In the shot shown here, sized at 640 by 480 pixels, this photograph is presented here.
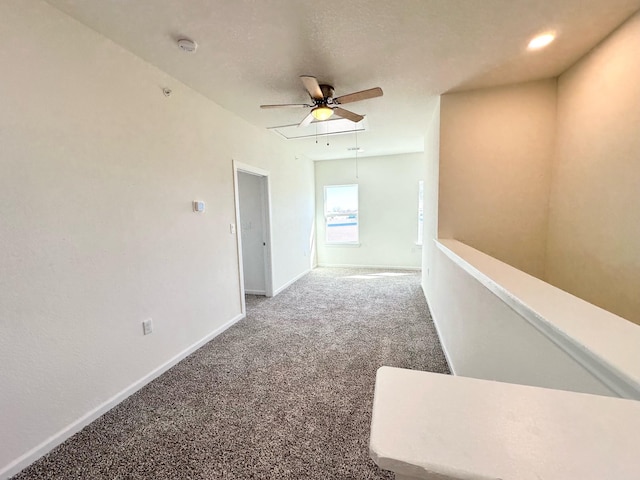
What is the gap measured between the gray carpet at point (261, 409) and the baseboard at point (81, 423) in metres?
0.04

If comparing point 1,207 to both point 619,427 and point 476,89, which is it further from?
point 476,89

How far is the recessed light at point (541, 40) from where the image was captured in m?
1.97

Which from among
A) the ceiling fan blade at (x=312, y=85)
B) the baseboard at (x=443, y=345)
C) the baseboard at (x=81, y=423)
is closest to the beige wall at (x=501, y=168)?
the baseboard at (x=443, y=345)

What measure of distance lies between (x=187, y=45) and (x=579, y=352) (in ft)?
8.81

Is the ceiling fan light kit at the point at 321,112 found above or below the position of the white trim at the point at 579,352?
above

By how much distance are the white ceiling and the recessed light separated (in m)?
0.05

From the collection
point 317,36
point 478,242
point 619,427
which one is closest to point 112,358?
point 619,427

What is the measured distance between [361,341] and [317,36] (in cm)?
270

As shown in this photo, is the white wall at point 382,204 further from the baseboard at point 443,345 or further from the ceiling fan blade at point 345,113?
the ceiling fan blade at point 345,113

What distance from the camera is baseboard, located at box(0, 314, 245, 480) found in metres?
1.47

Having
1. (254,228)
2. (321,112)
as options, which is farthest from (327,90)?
(254,228)

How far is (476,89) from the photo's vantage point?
285 centimetres

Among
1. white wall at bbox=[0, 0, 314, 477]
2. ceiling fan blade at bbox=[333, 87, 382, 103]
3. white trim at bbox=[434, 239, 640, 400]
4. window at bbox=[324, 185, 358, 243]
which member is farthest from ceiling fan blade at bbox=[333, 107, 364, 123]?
window at bbox=[324, 185, 358, 243]

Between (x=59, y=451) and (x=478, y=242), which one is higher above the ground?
(x=478, y=242)
